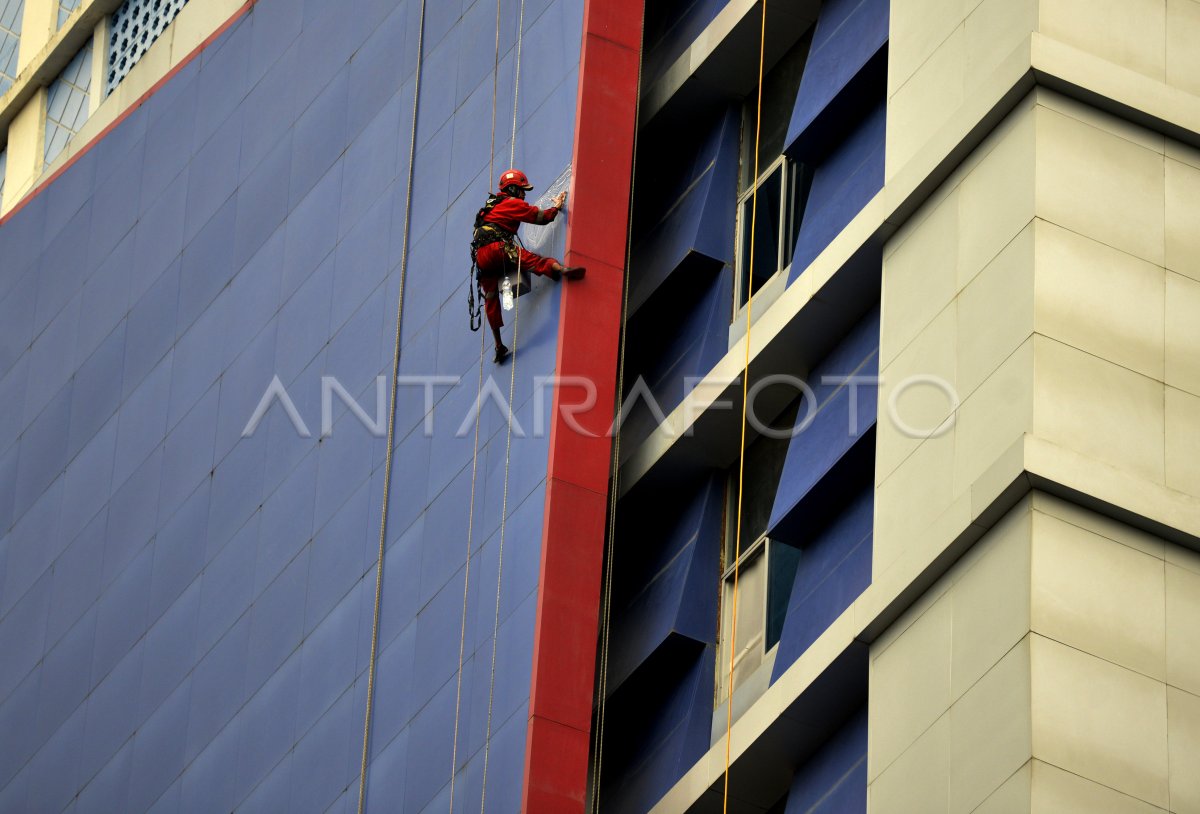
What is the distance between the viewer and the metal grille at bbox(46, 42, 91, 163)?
125 ft

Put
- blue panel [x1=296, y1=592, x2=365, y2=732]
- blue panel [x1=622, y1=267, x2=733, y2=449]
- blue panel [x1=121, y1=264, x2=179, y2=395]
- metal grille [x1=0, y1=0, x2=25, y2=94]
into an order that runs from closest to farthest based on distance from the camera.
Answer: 1. blue panel [x1=622, y1=267, x2=733, y2=449]
2. blue panel [x1=296, y1=592, x2=365, y2=732]
3. blue panel [x1=121, y1=264, x2=179, y2=395]
4. metal grille [x1=0, y1=0, x2=25, y2=94]

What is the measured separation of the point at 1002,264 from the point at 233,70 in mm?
15112

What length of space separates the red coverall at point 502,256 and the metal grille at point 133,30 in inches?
478

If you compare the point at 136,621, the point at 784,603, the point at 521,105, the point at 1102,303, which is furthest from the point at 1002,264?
the point at 136,621

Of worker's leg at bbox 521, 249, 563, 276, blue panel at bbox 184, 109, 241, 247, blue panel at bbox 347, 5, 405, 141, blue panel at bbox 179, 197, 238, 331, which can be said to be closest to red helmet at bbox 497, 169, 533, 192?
worker's leg at bbox 521, 249, 563, 276

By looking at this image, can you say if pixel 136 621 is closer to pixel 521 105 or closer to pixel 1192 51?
pixel 521 105

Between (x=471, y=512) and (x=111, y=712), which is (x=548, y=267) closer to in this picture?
(x=471, y=512)

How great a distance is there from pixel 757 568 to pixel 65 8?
67.6 ft

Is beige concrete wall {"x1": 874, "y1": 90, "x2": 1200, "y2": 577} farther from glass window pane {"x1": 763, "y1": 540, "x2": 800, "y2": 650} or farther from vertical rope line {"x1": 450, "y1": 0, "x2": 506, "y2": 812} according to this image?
vertical rope line {"x1": 450, "y1": 0, "x2": 506, "y2": 812}

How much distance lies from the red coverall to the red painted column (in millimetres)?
295

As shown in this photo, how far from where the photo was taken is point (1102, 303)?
19.9 m

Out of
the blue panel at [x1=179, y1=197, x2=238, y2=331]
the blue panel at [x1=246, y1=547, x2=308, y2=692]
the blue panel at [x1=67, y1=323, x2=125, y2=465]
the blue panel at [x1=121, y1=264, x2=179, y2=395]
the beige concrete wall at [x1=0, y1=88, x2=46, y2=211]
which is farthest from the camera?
the beige concrete wall at [x1=0, y1=88, x2=46, y2=211]

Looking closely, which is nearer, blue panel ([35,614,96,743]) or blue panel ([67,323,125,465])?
blue panel ([35,614,96,743])

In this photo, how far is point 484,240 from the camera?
24625mm
